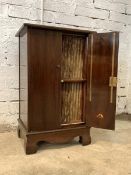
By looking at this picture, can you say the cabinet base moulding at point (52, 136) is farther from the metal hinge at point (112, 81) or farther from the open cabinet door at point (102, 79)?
the metal hinge at point (112, 81)

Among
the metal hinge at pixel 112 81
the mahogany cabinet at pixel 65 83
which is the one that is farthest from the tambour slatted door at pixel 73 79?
the metal hinge at pixel 112 81

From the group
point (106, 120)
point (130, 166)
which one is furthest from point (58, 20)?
point (130, 166)

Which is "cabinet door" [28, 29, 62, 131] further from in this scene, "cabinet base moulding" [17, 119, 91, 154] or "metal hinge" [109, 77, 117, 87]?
"metal hinge" [109, 77, 117, 87]

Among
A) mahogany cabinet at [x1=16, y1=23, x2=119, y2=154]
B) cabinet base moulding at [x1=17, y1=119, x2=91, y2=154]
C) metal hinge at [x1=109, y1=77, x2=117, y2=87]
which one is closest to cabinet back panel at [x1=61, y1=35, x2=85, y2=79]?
mahogany cabinet at [x1=16, y1=23, x2=119, y2=154]

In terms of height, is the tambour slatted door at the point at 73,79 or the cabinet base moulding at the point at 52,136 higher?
the tambour slatted door at the point at 73,79

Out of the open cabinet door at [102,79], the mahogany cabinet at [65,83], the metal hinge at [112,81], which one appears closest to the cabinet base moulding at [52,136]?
the mahogany cabinet at [65,83]

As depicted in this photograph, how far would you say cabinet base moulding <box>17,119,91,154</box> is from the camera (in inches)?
69.7

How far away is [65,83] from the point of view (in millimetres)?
1934

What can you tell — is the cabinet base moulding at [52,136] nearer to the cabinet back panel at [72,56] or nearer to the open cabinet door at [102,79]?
the open cabinet door at [102,79]

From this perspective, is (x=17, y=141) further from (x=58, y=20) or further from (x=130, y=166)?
(x=58, y=20)

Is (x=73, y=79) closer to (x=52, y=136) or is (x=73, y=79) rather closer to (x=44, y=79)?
(x=44, y=79)

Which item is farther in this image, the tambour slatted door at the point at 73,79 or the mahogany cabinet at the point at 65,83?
the tambour slatted door at the point at 73,79

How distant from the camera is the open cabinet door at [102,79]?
1881 mm

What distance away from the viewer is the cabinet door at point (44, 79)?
173cm
